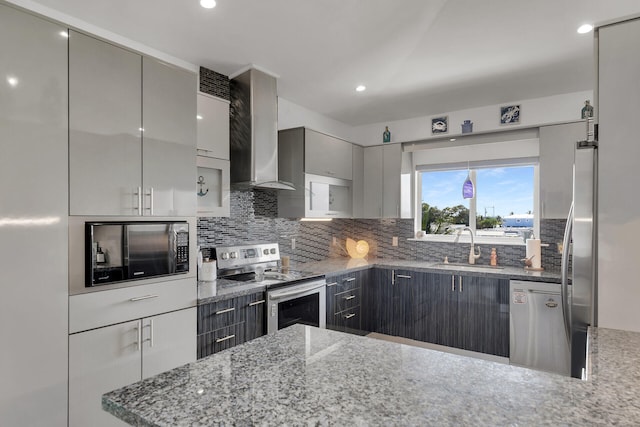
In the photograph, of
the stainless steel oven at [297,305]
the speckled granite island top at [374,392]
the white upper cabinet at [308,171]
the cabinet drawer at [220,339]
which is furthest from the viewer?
the white upper cabinet at [308,171]

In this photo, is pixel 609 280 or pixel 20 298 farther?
pixel 20 298

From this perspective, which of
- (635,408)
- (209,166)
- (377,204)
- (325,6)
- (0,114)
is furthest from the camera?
(377,204)

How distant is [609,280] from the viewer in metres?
1.42

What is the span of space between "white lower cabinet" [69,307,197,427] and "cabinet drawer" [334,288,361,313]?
159 cm

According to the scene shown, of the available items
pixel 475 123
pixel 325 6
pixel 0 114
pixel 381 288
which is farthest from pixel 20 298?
pixel 475 123

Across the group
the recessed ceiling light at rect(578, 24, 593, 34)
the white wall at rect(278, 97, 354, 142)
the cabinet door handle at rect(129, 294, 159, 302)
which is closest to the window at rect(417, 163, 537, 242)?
the white wall at rect(278, 97, 354, 142)

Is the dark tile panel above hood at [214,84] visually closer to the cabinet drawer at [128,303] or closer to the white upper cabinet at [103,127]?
the white upper cabinet at [103,127]

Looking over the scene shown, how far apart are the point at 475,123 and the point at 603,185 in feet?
8.96

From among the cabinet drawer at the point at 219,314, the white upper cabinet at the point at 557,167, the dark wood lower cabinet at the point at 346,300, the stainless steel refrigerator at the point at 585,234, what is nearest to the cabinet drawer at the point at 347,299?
the dark wood lower cabinet at the point at 346,300

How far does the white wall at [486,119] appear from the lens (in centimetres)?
351

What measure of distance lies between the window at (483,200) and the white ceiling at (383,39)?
2.80ft

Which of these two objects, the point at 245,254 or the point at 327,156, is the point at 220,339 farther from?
the point at 327,156

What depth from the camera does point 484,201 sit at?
416 centimetres

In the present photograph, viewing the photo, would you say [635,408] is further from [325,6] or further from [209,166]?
[209,166]
